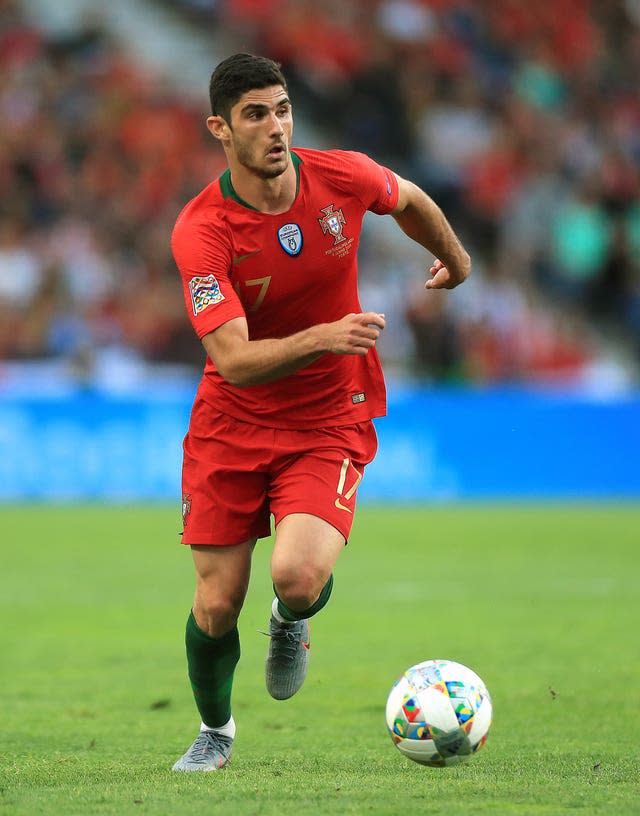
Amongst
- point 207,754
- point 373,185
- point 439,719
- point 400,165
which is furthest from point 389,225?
point 439,719

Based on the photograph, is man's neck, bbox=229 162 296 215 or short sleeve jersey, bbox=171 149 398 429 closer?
short sleeve jersey, bbox=171 149 398 429

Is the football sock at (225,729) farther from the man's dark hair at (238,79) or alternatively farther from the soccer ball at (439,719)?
the man's dark hair at (238,79)

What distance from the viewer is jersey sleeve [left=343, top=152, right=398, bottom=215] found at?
551 centimetres

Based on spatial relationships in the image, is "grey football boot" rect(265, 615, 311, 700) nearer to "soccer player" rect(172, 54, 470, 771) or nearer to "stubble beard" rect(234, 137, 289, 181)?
"soccer player" rect(172, 54, 470, 771)

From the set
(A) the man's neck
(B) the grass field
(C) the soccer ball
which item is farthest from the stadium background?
(C) the soccer ball

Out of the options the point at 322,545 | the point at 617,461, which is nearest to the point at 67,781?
the point at 322,545

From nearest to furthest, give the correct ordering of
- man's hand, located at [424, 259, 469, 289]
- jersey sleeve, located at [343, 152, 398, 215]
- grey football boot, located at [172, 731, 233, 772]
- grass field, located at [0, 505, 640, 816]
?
grass field, located at [0, 505, 640, 816]
grey football boot, located at [172, 731, 233, 772]
jersey sleeve, located at [343, 152, 398, 215]
man's hand, located at [424, 259, 469, 289]

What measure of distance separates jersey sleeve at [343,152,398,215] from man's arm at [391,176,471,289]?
0.22 feet

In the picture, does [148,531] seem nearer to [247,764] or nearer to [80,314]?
[80,314]

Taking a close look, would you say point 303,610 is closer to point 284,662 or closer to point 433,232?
point 284,662

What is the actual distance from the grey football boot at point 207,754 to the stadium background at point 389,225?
1061 cm

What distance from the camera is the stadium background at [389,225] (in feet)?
52.6

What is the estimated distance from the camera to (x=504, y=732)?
582 cm

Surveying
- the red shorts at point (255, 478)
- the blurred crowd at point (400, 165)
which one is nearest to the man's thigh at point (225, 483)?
the red shorts at point (255, 478)
